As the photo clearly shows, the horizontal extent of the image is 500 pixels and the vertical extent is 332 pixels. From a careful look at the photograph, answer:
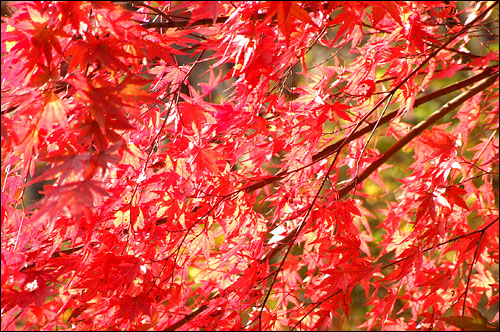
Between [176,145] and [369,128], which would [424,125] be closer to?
[369,128]

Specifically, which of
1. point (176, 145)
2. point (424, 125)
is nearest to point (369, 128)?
point (424, 125)

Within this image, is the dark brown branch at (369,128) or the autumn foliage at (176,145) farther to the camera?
the dark brown branch at (369,128)

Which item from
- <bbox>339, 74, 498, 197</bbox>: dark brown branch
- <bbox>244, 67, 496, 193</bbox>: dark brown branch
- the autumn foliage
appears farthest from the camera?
<bbox>339, 74, 498, 197</bbox>: dark brown branch

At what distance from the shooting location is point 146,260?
1.32 m

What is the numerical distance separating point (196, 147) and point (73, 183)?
0.49 meters

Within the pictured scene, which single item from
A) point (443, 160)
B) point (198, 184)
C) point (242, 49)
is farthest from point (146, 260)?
point (443, 160)

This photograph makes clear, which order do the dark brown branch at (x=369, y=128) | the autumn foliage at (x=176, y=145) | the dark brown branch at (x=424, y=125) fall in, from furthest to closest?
the dark brown branch at (x=424, y=125), the dark brown branch at (x=369, y=128), the autumn foliage at (x=176, y=145)

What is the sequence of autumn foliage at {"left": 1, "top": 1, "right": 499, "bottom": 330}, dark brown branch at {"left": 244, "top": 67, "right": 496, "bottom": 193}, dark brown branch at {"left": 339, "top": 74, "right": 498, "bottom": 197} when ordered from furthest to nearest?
1. dark brown branch at {"left": 339, "top": 74, "right": 498, "bottom": 197}
2. dark brown branch at {"left": 244, "top": 67, "right": 496, "bottom": 193}
3. autumn foliage at {"left": 1, "top": 1, "right": 499, "bottom": 330}

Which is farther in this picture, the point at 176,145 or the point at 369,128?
the point at 369,128

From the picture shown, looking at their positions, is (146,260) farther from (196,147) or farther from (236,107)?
(236,107)

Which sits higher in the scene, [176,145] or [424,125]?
[176,145]

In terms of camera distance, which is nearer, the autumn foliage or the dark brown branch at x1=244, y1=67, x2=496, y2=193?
the autumn foliage

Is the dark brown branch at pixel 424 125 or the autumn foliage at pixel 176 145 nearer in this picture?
the autumn foliage at pixel 176 145

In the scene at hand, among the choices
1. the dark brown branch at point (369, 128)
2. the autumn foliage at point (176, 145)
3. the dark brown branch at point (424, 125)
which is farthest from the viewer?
the dark brown branch at point (424, 125)
